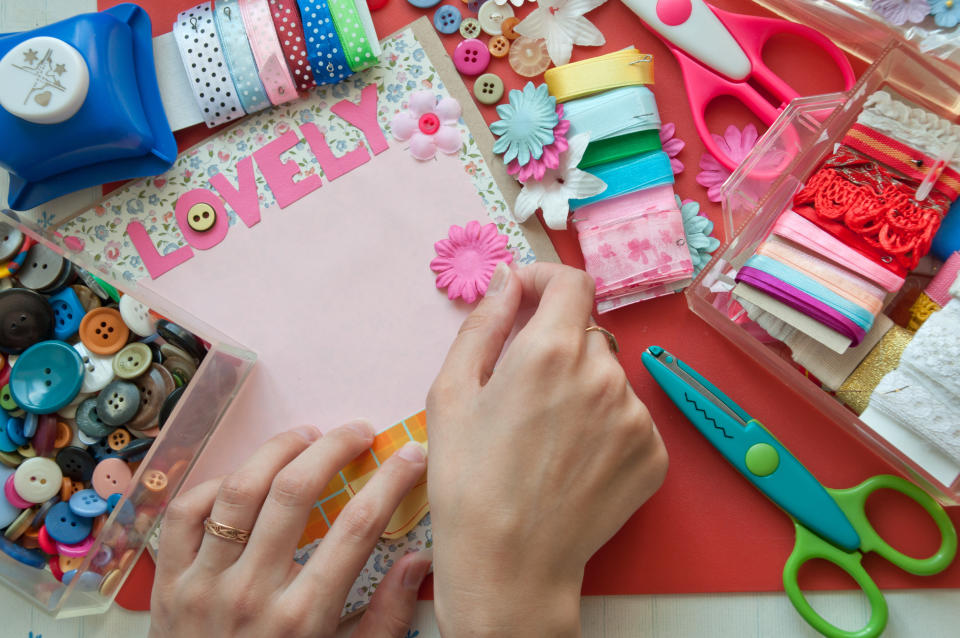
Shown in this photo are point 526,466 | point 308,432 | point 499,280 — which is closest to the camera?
point 526,466

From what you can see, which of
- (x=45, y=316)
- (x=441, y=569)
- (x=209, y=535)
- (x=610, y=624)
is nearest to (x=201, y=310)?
(x=45, y=316)

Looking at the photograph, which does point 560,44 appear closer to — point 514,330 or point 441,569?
point 514,330

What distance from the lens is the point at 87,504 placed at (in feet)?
2.76

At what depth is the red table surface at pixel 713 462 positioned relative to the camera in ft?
2.74

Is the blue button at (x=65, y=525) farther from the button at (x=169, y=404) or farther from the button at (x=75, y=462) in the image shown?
the button at (x=169, y=404)

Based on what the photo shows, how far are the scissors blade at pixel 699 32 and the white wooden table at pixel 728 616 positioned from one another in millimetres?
618

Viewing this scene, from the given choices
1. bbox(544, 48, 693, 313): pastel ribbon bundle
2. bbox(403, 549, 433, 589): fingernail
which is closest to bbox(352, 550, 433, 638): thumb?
bbox(403, 549, 433, 589): fingernail

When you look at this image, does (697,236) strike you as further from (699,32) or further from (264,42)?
(264,42)

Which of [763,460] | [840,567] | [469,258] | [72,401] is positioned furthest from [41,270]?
[840,567]

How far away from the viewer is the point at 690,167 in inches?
34.5

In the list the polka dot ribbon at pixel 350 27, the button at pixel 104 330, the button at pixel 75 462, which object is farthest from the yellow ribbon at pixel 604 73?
the button at pixel 75 462

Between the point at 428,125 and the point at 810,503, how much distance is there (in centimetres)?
62

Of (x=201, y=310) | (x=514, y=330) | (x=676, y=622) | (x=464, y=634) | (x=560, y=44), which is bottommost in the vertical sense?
(x=676, y=622)

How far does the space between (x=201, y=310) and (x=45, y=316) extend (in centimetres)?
17
